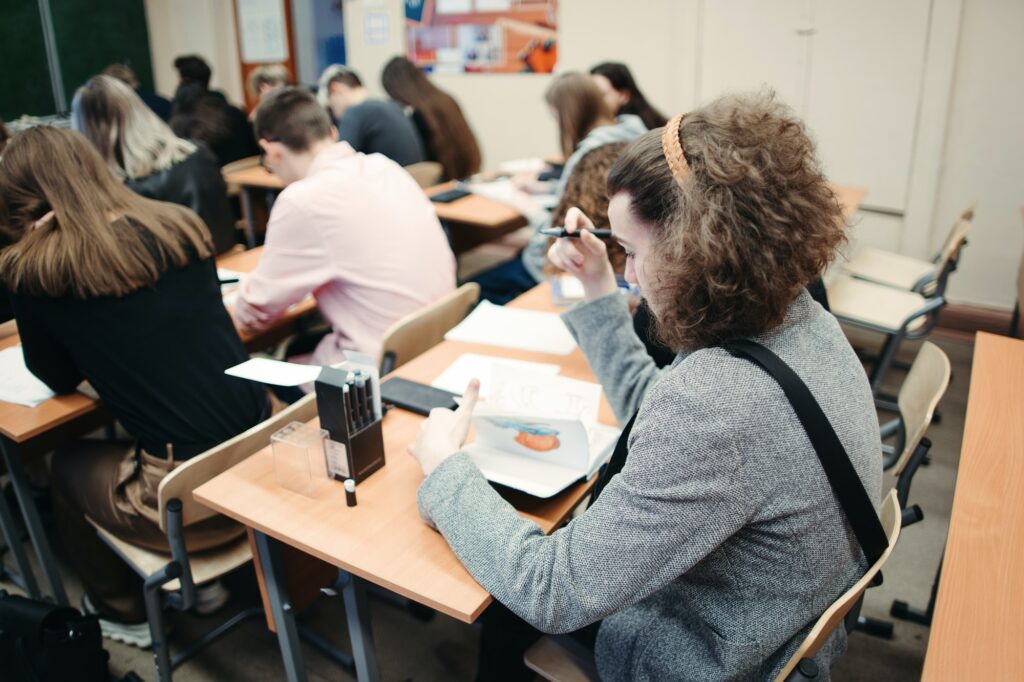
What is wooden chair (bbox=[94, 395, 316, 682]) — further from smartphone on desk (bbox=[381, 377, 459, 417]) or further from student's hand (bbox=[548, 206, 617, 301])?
student's hand (bbox=[548, 206, 617, 301])

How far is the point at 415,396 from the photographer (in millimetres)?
1634

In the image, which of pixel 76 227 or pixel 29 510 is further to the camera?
pixel 29 510

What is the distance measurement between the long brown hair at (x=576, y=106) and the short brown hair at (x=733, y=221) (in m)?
2.43

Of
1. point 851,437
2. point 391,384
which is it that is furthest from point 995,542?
point 391,384

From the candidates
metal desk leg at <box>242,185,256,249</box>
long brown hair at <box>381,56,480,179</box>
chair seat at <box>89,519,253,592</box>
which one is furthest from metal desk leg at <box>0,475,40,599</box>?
long brown hair at <box>381,56,480,179</box>

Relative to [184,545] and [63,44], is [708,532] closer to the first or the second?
[184,545]

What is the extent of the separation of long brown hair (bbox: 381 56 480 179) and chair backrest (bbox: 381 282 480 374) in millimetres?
2460

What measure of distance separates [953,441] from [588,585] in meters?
2.64

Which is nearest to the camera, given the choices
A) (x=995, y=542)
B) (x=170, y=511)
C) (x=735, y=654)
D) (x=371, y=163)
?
(x=735, y=654)

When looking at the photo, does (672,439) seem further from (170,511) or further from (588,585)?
(170,511)

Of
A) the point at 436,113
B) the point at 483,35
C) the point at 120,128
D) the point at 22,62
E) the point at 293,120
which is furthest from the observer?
the point at 22,62

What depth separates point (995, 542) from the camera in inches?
50.7

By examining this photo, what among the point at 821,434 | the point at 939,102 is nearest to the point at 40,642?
the point at 821,434

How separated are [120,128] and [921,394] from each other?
2.57 meters
